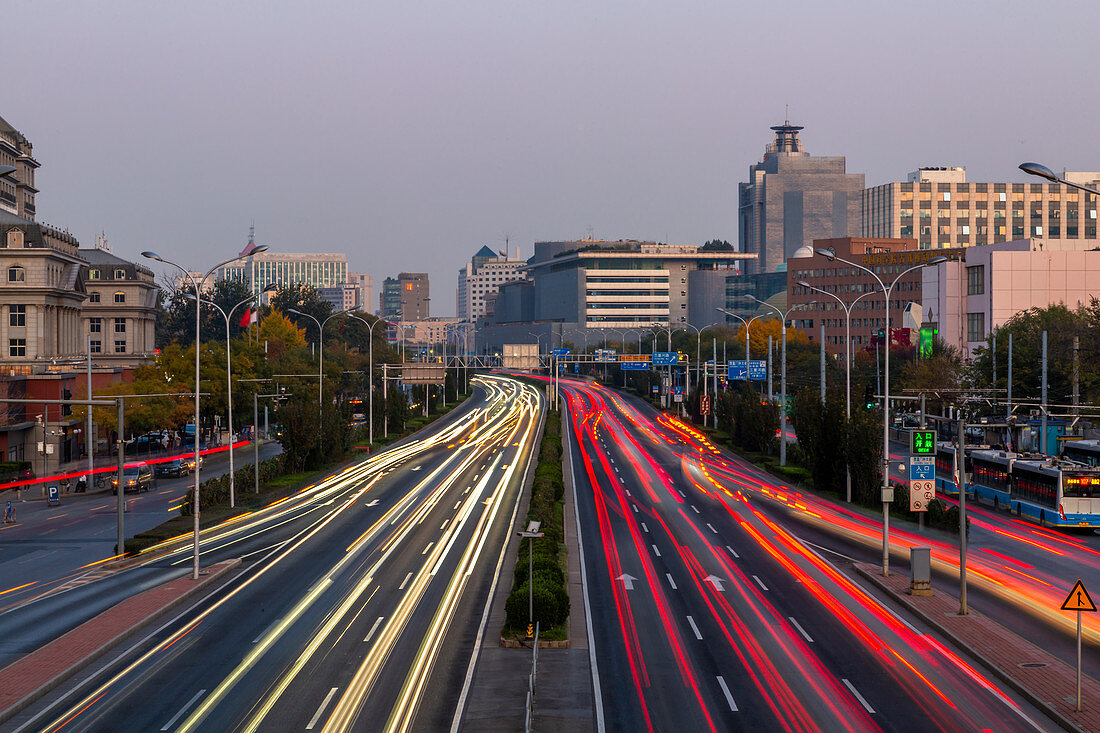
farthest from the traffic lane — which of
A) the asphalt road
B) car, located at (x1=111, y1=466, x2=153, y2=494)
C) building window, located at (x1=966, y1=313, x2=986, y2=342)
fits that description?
building window, located at (x1=966, y1=313, x2=986, y2=342)

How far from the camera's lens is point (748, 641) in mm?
27938

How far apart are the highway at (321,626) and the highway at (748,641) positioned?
441cm

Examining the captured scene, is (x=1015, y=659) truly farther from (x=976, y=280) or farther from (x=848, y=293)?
(x=848, y=293)

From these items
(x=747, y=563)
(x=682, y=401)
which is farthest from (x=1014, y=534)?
(x=682, y=401)

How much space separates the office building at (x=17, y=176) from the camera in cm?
11400

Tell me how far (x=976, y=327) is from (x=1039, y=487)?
62282mm

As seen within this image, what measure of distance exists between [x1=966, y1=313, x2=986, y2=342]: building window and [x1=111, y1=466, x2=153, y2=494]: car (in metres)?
82.2

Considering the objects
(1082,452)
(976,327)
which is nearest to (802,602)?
(1082,452)

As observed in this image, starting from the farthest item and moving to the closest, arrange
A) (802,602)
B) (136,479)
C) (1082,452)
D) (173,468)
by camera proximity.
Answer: (173,468), (136,479), (1082,452), (802,602)

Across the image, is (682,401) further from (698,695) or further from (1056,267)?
(698,695)

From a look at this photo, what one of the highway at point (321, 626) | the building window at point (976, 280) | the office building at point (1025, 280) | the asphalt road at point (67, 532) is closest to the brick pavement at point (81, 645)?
the highway at point (321, 626)

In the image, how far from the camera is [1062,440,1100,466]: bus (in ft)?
176

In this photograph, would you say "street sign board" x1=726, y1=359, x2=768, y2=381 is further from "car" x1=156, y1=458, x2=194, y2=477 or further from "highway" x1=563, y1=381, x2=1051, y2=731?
"car" x1=156, y1=458, x2=194, y2=477

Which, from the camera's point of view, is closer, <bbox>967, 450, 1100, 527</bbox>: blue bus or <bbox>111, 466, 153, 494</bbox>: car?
<bbox>967, 450, 1100, 527</bbox>: blue bus
